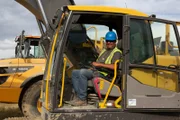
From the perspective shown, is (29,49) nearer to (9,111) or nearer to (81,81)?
(9,111)

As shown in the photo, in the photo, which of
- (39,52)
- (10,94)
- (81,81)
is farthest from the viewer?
(39,52)

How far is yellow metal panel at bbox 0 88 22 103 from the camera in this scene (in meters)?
7.97

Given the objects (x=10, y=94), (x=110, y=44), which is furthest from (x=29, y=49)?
(x=110, y=44)

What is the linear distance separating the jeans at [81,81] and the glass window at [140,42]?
775 millimetres

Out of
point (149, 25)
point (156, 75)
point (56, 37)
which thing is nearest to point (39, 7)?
point (56, 37)

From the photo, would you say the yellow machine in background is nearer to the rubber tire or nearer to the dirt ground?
the rubber tire

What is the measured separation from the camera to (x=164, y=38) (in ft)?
17.1

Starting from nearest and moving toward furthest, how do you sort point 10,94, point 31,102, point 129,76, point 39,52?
1. point 129,76
2. point 31,102
3. point 10,94
4. point 39,52

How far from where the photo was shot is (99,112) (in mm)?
4797

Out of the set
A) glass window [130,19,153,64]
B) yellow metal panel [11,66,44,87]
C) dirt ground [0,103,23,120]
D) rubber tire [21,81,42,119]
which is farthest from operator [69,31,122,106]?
dirt ground [0,103,23,120]

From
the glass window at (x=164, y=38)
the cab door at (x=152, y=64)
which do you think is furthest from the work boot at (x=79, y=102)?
the glass window at (x=164, y=38)

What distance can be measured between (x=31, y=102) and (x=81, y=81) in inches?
123

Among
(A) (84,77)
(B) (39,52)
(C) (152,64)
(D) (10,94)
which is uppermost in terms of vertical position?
(B) (39,52)

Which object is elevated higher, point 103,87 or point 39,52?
point 39,52
